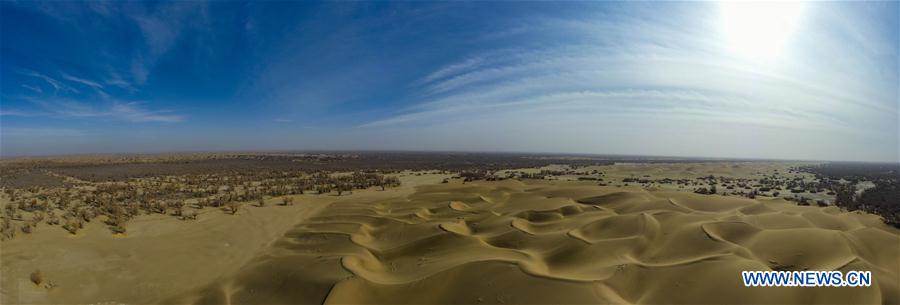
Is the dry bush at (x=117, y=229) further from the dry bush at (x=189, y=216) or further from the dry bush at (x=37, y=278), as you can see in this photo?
the dry bush at (x=37, y=278)

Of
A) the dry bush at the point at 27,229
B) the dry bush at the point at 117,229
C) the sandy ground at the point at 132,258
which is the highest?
the dry bush at the point at 27,229

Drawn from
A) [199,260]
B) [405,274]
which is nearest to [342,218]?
[199,260]

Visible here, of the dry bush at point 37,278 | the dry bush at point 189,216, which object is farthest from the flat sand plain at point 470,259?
the dry bush at point 189,216

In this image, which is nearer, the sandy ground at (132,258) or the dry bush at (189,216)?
the sandy ground at (132,258)

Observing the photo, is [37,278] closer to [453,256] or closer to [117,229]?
[117,229]

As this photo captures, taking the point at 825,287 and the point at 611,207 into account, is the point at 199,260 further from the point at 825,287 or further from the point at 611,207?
the point at 611,207

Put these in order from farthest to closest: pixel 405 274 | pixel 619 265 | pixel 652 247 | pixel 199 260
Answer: pixel 199 260 → pixel 652 247 → pixel 405 274 → pixel 619 265
